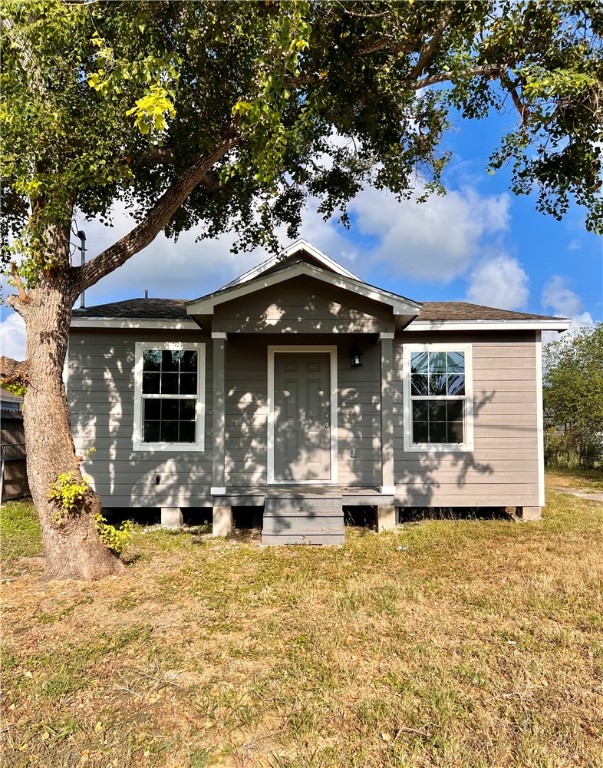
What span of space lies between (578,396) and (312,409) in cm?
1036

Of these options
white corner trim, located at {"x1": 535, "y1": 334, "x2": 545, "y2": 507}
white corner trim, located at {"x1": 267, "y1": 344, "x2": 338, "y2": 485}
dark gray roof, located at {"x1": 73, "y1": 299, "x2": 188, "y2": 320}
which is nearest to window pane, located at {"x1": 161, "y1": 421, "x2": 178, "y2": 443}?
white corner trim, located at {"x1": 267, "y1": 344, "x2": 338, "y2": 485}

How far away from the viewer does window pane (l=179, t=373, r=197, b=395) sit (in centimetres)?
717

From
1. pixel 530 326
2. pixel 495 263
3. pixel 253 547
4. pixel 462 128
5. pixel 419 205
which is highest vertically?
pixel 495 263

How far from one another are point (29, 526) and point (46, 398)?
10.5 ft

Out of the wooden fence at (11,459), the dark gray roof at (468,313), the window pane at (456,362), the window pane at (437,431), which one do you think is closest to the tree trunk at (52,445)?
the wooden fence at (11,459)

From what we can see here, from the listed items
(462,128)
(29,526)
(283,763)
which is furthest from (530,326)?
(29,526)

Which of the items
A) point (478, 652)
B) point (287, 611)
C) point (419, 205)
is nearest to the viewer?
point (478, 652)

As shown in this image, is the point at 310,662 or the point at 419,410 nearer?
the point at 310,662

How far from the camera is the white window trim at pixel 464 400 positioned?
7090 mm

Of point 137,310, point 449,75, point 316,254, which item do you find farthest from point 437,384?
point 137,310

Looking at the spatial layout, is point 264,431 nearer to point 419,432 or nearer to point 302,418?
point 302,418

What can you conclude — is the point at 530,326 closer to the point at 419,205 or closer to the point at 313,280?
the point at 419,205

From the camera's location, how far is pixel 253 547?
5852mm

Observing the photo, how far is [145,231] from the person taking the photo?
17.1 feet
